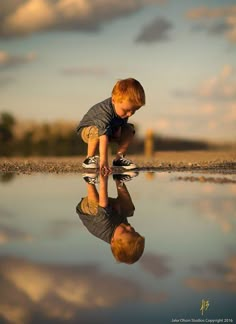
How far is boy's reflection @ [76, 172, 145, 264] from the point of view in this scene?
1.51 meters

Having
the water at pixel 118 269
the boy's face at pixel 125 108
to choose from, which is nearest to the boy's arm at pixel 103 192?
the water at pixel 118 269

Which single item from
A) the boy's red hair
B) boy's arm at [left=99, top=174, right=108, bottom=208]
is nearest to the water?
boy's arm at [left=99, top=174, right=108, bottom=208]

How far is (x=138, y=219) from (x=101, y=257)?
0.63 m

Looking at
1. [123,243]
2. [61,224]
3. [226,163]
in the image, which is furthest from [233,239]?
[226,163]

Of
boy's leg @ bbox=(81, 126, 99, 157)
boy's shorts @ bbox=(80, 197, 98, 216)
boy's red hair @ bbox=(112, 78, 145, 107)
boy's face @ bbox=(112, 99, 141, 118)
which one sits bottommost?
boy's shorts @ bbox=(80, 197, 98, 216)

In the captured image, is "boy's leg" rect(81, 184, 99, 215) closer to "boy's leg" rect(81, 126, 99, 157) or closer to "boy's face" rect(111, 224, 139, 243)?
"boy's face" rect(111, 224, 139, 243)

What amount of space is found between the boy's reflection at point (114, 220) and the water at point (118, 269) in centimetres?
3

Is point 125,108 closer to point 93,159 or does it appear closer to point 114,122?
point 114,122

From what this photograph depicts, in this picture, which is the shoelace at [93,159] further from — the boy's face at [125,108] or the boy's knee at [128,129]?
the boy's face at [125,108]

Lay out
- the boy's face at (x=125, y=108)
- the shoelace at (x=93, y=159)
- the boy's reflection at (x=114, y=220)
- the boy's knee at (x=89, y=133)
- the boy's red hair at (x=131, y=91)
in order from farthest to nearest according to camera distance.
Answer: the shoelace at (x=93, y=159), the boy's knee at (x=89, y=133), the boy's face at (x=125, y=108), the boy's red hair at (x=131, y=91), the boy's reflection at (x=114, y=220)

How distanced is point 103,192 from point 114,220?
3.18 feet

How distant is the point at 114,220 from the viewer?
77.5 inches

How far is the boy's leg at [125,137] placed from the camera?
4.70 m

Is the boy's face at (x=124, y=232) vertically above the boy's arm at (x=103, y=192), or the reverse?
the boy's arm at (x=103, y=192)
